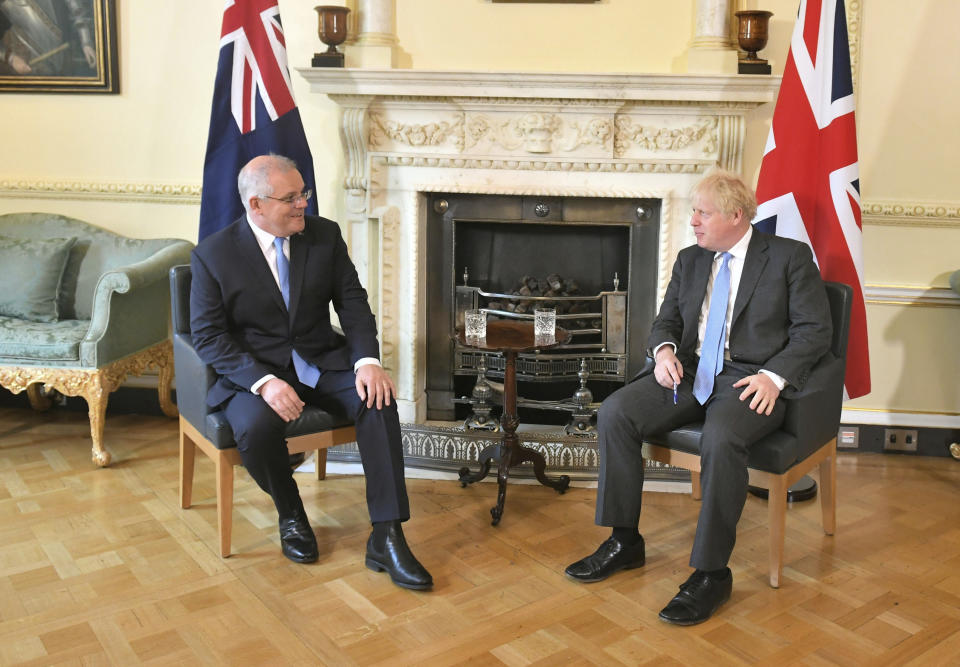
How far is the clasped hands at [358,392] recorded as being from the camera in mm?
2729

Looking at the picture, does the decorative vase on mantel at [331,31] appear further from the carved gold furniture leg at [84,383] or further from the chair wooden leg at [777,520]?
the chair wooden leg at [777,520]

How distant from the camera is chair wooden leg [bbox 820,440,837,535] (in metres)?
3.06

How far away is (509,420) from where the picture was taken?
3.36m

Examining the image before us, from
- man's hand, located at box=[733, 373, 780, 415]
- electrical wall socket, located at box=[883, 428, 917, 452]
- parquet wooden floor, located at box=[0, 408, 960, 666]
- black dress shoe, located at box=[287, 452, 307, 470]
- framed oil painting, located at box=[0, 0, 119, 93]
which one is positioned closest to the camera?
parquet wooden floor, located at box=[0, 408, 960, 666]

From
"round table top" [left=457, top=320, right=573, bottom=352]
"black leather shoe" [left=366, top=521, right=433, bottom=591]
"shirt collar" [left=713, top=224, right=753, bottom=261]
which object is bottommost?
"black leather shoe" [left=366, top=521, right=433, bottom=591]

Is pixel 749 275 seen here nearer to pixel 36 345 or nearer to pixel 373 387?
pixel 373 387

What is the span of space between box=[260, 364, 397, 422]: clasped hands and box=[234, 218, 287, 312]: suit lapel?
0.30 meters

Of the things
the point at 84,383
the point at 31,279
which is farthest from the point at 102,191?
the point at 84,383

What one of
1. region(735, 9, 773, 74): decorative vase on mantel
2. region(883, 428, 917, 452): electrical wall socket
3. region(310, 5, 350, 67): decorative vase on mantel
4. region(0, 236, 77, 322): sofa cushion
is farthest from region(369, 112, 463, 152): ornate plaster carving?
region(883, 428, 917, 452): electrical wall socket

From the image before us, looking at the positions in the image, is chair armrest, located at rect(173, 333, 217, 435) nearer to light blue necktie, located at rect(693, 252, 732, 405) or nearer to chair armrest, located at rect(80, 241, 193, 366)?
chair armrest, located at rect(80, 241, 193, 366)

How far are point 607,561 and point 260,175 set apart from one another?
160cm

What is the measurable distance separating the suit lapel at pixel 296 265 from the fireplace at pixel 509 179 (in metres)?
0.97

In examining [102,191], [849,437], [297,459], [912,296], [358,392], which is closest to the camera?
[358,392]

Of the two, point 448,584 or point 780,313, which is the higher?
point 780,313
